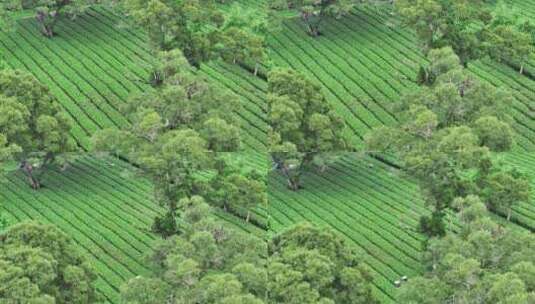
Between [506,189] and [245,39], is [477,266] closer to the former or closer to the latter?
[506,189]

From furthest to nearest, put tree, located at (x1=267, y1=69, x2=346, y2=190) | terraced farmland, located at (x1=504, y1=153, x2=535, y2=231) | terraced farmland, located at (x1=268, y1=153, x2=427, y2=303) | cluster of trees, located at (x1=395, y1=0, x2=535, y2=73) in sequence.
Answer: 1. cluster of trees, located at (x1=395, y1=0, x2=535, y2=73)
2. tree, located at (x1=267, y1=69, x2=346, y2=190)
3. terraced farmland, located at (x1=504, y1=153, x2=535, y2=231)
4. terraced farmland, located at (x1=268, y1=153, x2=427, y2=303)

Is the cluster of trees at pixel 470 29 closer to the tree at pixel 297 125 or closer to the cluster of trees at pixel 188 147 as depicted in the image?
the tree at pixel 297 125

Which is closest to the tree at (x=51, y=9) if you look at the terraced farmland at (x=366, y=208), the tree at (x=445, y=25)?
the tree at (x=445, y=25)

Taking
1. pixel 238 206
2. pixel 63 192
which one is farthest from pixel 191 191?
pixel 63 192

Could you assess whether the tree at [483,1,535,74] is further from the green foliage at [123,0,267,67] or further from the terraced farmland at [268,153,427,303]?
the terraced farmland at [268,153,427,303]

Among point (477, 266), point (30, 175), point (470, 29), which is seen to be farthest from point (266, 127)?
point (470, 29)

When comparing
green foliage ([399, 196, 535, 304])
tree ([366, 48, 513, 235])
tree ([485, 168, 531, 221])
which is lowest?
green foliage ([399, 196, 535, 304])

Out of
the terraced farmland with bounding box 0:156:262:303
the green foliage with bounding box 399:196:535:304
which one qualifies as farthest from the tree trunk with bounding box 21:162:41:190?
the green foliage with bounding box 399:196:535:304
